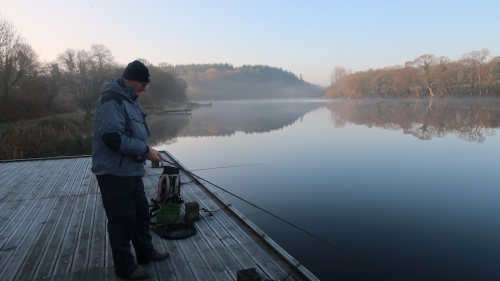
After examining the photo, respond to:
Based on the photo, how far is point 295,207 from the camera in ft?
19.7

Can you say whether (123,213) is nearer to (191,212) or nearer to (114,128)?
(114,128)

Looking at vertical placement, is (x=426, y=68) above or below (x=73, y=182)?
above

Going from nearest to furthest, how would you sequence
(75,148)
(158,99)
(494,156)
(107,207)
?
1. (107,207)
2. (494,156)
3. (75,148)
4. (158,99)

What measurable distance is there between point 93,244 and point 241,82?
166 metres

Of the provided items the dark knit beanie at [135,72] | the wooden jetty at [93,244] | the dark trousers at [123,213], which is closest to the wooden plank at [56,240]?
the wooden jetty at [93,244]

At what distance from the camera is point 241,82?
166 m

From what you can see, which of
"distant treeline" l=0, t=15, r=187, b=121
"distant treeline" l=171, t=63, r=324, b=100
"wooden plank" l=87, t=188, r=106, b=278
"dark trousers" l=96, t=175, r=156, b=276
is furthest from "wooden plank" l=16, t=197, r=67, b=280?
"distant treeline" l=171, t=63, r=324, b=100

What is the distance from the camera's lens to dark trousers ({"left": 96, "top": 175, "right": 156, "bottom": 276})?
7.55ft

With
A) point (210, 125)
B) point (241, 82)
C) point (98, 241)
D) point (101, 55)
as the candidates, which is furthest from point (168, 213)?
point (241, 82)

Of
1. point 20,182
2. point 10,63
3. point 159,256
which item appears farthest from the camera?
point 10,63

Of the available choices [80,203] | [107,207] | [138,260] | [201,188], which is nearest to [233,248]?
[138,260]

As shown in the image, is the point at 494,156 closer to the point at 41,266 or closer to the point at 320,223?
Answer: the point at 320,223

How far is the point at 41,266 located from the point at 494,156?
12.9 metres

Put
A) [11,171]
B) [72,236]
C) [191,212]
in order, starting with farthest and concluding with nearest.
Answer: [11,171] < [191,212] < [72,236]
